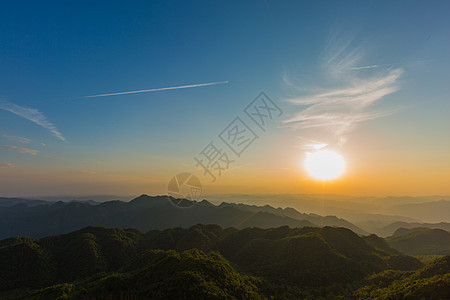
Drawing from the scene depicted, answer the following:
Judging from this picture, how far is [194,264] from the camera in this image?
29438 mm

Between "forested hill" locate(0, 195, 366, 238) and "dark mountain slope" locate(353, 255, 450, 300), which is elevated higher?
"dark mountain slope" locate(353, 255, 450, 300)

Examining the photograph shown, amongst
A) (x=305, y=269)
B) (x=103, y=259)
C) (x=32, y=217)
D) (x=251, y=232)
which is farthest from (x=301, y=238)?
(x=32, y=217)

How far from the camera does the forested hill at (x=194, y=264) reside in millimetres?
28016

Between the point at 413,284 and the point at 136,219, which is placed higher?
the point at 413,284

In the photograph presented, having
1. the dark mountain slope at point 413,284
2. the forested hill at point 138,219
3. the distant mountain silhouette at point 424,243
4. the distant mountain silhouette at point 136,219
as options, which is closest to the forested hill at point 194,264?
the dark mountain slope at point 413,284

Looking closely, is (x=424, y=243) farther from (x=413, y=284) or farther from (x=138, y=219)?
(x=138, y=219)

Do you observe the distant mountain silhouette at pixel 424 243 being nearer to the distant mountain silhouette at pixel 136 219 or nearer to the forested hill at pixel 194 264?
the forested hill at pixel 194 264

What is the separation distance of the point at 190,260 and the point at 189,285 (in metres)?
6.24

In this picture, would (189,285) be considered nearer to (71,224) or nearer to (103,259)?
(103,259)

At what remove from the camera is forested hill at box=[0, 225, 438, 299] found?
28016 millimetres

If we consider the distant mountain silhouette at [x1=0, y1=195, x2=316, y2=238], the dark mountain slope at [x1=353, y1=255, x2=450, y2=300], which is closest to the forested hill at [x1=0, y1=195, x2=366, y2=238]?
the distant mountain silhouette at [x1=0, y1=195, x2=316, y2=238]

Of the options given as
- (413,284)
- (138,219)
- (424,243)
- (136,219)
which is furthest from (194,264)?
(136,219)

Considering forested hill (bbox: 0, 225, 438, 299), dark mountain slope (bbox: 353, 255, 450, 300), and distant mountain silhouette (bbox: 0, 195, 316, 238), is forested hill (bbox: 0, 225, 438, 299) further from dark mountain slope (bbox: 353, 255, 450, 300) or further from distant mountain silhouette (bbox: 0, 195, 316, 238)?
distant mountain silhouette (bbox: 0, 195, 316, 238)

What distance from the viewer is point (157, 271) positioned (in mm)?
30859
